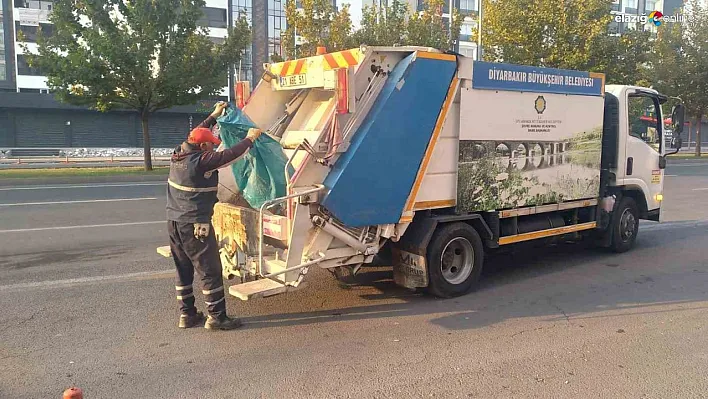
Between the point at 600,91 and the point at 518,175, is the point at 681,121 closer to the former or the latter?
the point at 600,91

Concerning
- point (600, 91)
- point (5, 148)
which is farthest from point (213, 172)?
point (5, 148)

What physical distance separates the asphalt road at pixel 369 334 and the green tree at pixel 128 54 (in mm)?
12652

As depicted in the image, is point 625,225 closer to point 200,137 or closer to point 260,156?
point 260,156

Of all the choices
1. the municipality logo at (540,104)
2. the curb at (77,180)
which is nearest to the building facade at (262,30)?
the curb at (77,180)

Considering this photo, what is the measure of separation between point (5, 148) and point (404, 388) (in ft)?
138

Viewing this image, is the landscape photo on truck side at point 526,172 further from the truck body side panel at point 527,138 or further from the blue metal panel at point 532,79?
the blue metal panel at point 532,79

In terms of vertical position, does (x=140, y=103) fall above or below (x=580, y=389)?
above

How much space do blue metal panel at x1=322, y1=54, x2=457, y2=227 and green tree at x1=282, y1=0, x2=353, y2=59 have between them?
18478 millimetres

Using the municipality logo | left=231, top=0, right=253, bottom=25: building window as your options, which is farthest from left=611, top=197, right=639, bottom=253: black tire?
left=231, top=0, right=253, bottom=25: building window

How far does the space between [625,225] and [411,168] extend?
448cm

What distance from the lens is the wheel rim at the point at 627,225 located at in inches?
332

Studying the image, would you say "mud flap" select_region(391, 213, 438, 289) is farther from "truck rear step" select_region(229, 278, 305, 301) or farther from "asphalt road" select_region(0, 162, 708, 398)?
"truck rear step" select_region(229, 278, 305, 301)

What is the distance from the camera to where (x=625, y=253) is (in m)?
8.54

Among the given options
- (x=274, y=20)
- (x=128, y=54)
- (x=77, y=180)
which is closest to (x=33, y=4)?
(x=274, y=20)
